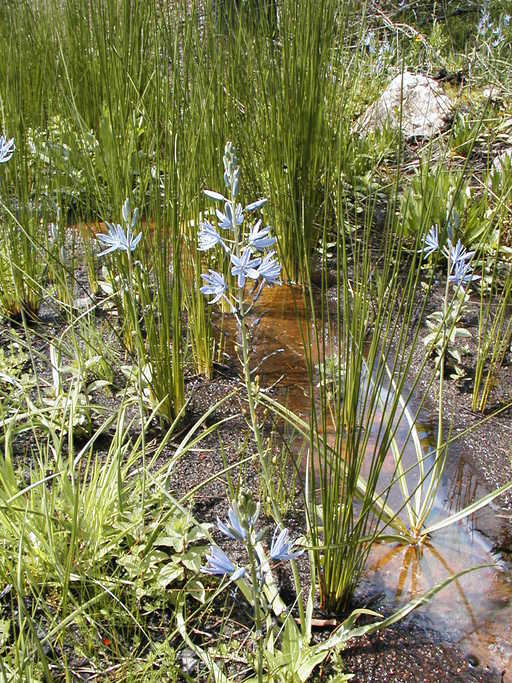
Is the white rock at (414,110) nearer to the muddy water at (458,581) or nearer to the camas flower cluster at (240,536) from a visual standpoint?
the muddy water at (458,581)

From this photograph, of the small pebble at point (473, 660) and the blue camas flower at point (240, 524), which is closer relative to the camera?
the blue camas flower at point (240, 524)

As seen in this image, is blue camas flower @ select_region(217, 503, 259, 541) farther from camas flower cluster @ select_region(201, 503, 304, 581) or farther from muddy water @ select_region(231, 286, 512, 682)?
muddy water @ select_region(231, 286, 512, 682)

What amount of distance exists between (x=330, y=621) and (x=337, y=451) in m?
0.41

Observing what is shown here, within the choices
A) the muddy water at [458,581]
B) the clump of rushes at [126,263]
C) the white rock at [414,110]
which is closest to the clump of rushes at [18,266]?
the clump of rushes at [126,263]

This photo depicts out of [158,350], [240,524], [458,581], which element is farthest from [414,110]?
[240,524]

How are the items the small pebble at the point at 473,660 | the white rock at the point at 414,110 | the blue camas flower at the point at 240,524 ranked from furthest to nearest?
the white rock at the point at 414,110, the small pebble at the point at 473,660, the blue camas flower at the point at 240,524

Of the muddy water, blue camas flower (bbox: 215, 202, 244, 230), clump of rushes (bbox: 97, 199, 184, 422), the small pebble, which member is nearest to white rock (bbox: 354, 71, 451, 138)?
clump of rushes (bbox: 97, 199, 184, 422)

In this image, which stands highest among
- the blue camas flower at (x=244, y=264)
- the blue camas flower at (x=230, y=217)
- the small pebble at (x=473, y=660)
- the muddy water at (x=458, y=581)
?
the blue camas flower at (x=230, y=217)

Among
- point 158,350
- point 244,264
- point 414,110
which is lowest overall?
point 158,350

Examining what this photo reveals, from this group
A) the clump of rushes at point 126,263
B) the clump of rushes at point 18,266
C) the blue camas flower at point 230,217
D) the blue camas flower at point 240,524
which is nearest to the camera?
the blue camas flower at point 240,524

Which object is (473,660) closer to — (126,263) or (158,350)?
(158,350)

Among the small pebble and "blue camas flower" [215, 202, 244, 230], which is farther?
the small pebble

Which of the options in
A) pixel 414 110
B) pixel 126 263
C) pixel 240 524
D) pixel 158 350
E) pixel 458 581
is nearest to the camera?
pixel 240 524

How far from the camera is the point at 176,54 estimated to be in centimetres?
190
